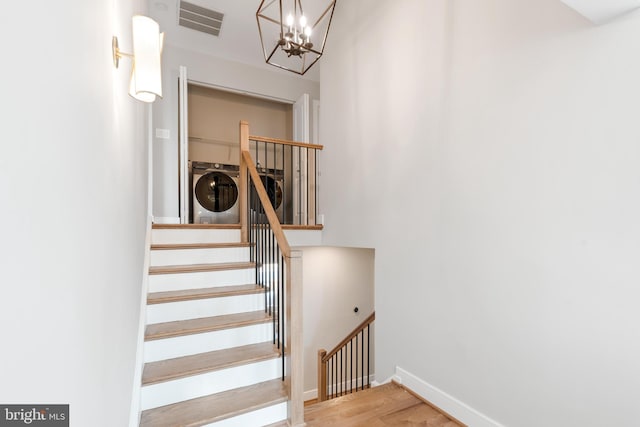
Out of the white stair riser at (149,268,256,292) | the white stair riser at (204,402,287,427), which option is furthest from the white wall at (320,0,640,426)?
the white stair riser at (149,268,256,292)

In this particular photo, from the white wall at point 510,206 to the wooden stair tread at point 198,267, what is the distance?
4.26ft

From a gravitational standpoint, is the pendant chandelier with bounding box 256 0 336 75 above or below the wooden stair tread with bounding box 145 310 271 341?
above

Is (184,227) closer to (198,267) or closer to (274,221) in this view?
(198,267)

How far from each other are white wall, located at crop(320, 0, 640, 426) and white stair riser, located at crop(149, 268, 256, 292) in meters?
1.28

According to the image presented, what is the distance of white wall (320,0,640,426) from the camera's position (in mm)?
1394

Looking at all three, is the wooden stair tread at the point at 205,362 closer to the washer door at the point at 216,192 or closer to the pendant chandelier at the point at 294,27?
the pendant chandelier at the point at 294,27

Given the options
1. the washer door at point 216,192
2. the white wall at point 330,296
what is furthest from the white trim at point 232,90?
the white wall at point 330,296

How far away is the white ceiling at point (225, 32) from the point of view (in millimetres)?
3652

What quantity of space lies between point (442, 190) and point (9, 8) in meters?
2.29

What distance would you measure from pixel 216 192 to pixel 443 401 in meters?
3.94

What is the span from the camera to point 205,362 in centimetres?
206

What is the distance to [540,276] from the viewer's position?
1.66m

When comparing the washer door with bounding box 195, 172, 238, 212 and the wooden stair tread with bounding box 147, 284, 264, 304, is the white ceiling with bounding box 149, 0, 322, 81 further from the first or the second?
the wooden stair tread with bounding box 147, 284, 264, 304

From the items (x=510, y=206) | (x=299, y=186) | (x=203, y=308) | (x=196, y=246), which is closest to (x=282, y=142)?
(x=299, y=186)
